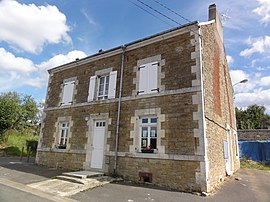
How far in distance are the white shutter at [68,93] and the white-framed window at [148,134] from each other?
16.6ft

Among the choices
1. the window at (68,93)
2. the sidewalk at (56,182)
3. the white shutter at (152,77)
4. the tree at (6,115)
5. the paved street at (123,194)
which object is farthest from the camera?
the tree at (6,115)

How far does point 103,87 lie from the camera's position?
9.84 meters

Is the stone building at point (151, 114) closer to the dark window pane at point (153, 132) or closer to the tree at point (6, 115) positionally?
the dark window pane at point (153, 132)

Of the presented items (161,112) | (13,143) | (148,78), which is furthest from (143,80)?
(13,143)

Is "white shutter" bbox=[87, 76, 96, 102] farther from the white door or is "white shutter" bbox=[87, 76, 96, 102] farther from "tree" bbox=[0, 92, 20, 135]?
"tree" bbox=[0, 92, 20, 135]

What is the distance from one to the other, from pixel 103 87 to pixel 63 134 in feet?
11.8

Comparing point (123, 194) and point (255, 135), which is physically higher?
point (255, 135)

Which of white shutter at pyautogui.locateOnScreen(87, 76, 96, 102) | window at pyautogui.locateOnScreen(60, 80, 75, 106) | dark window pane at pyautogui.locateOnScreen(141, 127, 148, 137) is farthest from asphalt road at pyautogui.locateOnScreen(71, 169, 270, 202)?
window at pyautogui.locateOnScreen(60, 80, 75, 106)

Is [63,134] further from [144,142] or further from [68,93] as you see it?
[144,142]

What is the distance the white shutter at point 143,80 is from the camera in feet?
26.8

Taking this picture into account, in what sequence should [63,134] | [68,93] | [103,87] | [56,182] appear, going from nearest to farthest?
[56,182] < [103,87] < [63,134] < [68,93]

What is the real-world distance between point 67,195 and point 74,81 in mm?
6969

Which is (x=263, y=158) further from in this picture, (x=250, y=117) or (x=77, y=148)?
(x=250, y=117)

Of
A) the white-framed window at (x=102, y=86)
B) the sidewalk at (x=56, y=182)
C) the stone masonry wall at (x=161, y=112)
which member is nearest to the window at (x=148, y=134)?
the stone masonry wall at (x=161, y=112)
